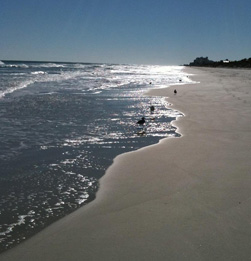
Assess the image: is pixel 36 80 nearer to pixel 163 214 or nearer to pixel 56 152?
pixel 56 152

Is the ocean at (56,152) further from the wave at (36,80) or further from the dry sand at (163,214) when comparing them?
the wave at (36,80)

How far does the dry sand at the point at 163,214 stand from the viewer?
10.5 feet

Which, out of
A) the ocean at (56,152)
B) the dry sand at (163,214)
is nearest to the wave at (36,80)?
the ocean at (56,152)

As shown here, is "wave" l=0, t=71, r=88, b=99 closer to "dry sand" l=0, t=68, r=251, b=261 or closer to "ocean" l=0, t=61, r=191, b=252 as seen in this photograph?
"ocean" l=0, t=61, r=191, b=252

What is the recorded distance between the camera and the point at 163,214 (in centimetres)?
399

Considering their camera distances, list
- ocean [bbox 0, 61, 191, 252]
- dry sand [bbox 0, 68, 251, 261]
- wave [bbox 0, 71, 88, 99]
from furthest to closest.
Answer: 1. wave [bbox 0, 71, 88, 99]
2. ocean [bbox 0, 61, 191, 252]
3. dry sand [bbox 0, 68, 251, 261]

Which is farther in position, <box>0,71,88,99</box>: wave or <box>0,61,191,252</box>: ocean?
<box>0,71,88,99</box>: wave

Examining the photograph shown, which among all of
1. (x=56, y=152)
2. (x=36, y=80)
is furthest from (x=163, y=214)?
(x=36, y=80)

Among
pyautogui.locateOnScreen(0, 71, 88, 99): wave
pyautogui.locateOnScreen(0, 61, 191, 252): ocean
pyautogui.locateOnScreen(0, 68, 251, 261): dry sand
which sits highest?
pyautogui.locateOnScreen(0, 68, 251, 261): dry sand

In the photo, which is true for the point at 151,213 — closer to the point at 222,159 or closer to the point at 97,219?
the point at 97,219

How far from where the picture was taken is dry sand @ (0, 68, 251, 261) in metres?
3.21

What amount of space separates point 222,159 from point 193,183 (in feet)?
4.73

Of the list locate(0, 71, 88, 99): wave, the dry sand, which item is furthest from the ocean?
locate(0, 71, 88, 99): wave

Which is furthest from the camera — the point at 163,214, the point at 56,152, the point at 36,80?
the point at 36,80
